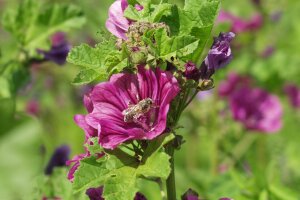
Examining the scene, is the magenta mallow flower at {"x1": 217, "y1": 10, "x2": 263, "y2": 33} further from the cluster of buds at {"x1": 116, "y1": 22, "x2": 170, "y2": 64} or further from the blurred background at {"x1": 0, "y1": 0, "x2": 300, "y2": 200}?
the cluster of buds at {"x1": 116, "y1": 22, "x2": 170, "y2": 64}

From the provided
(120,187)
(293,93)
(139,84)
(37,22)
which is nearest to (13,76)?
(37,22)

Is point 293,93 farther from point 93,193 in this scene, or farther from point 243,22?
point 93,193

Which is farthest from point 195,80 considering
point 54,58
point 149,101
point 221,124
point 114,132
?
point 221,124

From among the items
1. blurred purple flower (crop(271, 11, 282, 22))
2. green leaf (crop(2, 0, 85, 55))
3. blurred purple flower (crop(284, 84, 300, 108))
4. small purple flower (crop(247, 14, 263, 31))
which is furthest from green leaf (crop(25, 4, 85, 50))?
blurred purple flower (crop(284, 84, 300, 108))

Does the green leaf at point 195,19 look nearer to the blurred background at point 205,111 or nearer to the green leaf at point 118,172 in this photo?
the blurred background at point 205,111

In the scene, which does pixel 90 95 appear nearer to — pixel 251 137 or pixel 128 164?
pixel 128 164
